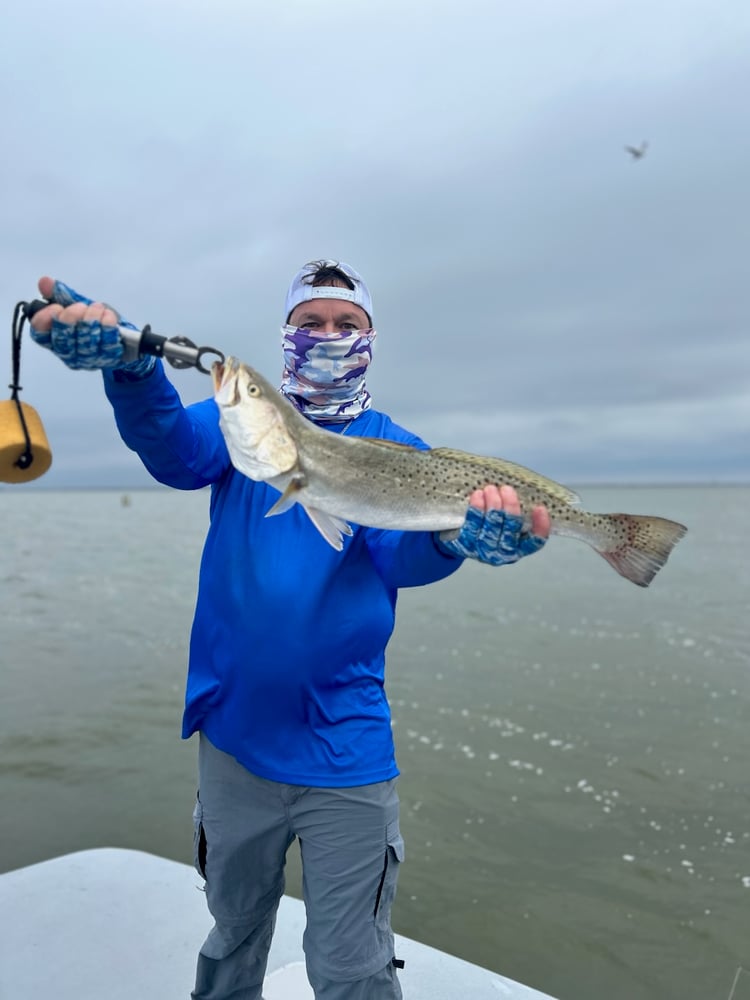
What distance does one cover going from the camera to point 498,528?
2943 mm

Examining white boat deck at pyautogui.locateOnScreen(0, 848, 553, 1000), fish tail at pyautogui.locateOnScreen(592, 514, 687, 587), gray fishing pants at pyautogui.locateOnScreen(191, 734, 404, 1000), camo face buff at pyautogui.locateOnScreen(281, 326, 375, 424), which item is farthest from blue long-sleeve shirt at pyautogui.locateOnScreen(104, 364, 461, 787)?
white boat deck at pyautogui.locateOnScreen(0, 848, 553, 1000)

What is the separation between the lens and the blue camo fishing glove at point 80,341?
2.72 meters

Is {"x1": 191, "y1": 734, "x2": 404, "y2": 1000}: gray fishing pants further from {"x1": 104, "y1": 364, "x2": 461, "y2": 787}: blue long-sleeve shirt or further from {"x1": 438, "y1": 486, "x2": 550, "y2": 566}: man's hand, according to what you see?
{"x1": 438, "y1": 486, "x2": 550, "y2": 566}: man's hand

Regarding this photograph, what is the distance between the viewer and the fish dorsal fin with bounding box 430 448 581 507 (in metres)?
3.16

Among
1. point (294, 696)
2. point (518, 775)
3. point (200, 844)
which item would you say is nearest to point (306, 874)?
point (200, 844)

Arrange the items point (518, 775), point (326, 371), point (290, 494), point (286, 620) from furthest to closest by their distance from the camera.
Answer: point (518, 775) < point (326, 371) < point (286, 620) < point (290, 494)

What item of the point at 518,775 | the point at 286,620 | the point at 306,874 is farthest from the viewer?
the point at 518,775

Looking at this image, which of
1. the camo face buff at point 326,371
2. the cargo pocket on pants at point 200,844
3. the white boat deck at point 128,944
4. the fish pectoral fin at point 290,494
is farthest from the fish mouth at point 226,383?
the white boat deck at point 128,944

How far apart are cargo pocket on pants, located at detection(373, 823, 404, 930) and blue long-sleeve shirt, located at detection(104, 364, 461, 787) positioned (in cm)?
27

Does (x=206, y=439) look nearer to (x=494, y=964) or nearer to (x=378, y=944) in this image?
(x=378, y=944)

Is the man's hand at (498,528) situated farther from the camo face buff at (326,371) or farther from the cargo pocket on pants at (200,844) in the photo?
the cargo pocket on pants at (200,844)

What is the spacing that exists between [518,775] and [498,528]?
8457 millimetres

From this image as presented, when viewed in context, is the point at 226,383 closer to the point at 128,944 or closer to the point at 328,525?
the point at 328,525

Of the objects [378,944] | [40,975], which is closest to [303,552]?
[378,944]
